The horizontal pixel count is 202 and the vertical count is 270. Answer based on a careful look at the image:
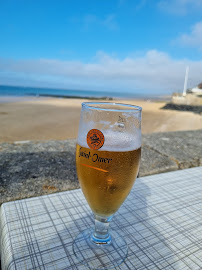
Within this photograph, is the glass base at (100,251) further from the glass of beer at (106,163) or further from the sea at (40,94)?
the sea at (40,94)

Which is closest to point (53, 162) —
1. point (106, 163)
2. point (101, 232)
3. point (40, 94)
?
point (101, 232)

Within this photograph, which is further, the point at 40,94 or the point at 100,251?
the point at 40,94

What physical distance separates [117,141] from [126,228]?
1.20ft

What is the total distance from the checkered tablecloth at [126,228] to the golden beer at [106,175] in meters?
0.15

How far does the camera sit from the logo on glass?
0.63 meters

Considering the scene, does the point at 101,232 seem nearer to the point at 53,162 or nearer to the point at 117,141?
the point at 117,141

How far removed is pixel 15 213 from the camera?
82cm

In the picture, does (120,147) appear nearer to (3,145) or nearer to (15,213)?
(15,213)

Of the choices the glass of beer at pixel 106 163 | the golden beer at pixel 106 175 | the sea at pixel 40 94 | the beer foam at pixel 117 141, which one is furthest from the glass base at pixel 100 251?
the sea at pixel 40 94

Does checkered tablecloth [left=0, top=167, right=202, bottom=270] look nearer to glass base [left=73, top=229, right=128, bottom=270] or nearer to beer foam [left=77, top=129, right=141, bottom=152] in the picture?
glass base [left=73, top=229, right=128, bottom=270]

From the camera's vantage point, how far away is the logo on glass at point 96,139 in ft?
2.07

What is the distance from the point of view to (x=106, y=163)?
24.5 inches

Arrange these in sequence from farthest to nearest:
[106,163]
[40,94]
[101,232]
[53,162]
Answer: [40,94], [53,162], [101,232], [106,163]

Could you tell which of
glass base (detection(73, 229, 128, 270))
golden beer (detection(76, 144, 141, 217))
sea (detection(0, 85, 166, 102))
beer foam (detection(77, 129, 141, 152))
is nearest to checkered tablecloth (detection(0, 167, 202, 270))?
glass base (detection(73, 229, 128, 270))
